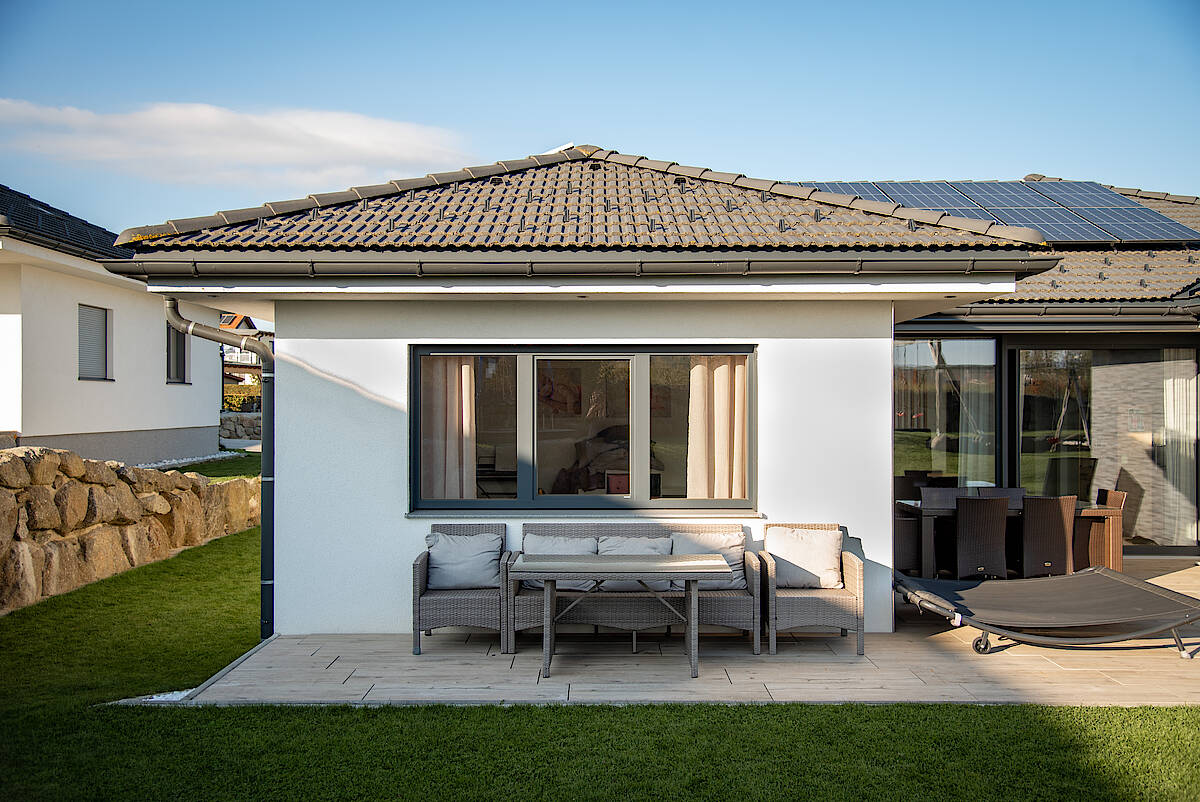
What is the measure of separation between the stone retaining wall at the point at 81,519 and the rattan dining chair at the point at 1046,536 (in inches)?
432

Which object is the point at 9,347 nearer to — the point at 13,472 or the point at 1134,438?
the point at 13,472

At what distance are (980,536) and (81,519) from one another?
10.5m

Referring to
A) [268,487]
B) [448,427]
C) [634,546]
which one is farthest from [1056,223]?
[268,487]

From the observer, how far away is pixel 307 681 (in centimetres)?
639

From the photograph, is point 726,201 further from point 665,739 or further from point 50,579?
point 50,579

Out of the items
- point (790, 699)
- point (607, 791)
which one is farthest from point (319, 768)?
point (790, 699)

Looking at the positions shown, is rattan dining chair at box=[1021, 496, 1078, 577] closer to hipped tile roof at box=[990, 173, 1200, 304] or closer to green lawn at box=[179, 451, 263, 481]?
hipped tile roof at box=[990, 173, 1200, 304]

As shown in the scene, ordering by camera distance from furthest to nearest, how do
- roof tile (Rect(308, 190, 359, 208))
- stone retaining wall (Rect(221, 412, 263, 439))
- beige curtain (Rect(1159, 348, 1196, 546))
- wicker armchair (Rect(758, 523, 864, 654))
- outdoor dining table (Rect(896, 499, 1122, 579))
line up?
stone retaining wall (Rect(221, 412, 263, 439)), beige curtain (Rect(1159, 348, 1196, 546)), outdoor dining table (Rect(896, 499, 1122, 579)), roof tile (Rect(308, 190, 359, 208)), wicker armchair (Rect(758, 523, 864, 654))

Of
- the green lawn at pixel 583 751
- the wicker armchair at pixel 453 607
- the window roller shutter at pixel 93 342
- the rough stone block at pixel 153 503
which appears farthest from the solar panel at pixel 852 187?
Answer: the window roller shutter at pixel 93 342

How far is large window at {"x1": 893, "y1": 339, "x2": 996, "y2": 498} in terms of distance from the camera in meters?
10.9

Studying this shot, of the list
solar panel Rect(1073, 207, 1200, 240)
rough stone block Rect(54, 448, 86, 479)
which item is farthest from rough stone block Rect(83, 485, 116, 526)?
solar panel Rect(1073, 207, 1200, 240)

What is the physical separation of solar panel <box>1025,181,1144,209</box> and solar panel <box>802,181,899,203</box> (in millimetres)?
3161

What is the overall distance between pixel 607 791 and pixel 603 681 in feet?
6.17

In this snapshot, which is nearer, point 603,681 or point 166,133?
point 603,681
